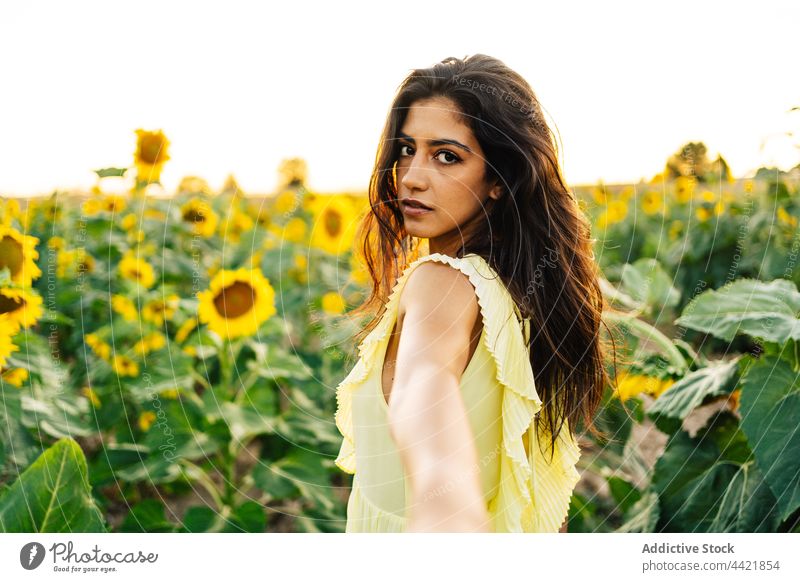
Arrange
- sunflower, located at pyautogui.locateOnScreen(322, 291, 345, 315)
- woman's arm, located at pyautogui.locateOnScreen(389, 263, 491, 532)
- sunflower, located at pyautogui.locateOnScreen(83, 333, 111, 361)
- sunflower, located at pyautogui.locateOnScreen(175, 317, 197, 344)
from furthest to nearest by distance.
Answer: sunflower, located at pyautogui.locateOnScreen(322, 291, 345, 315) → sunflower, located at pyautogui.locateOnScreen(83, 333, 111, 361) → sunflower, located at pyautogui.locateOnScreen(175, 317, 197, 344) → woman's arm, located at pyautogui.locateOnScreen(389, 263, 491, 532)

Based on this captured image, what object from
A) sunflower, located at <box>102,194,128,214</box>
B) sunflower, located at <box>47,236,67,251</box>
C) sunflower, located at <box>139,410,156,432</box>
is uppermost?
sunflower, located at <box>102,194,128,214</box>

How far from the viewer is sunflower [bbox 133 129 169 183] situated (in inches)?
90.4

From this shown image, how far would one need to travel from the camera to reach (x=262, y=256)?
2.98 metres

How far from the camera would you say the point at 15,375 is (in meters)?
1.53

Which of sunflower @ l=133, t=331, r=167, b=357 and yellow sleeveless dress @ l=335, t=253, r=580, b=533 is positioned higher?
yellow sleeveless dress @ l=335, t=253, r=580, b=533

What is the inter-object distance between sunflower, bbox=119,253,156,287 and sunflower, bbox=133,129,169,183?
0.29 m

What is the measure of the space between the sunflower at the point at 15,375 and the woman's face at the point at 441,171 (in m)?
0.95

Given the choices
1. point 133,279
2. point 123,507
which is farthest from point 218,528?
point 133,279

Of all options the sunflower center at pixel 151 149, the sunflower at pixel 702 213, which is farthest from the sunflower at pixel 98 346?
the sunflower at pixel 702 213

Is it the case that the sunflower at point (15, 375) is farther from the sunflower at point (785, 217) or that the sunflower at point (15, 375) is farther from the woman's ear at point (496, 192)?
the sunflower at point (785, 217)

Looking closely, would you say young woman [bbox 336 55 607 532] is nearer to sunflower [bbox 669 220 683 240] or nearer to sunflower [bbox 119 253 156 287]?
sunflower [bbox 119 253 156 287]

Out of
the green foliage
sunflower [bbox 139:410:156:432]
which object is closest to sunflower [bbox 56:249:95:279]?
sunflower [bbox 139:410:156:432]

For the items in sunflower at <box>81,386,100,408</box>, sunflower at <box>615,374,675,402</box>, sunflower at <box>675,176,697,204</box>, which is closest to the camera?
sunflower at <box>615,374,675,402</box>
